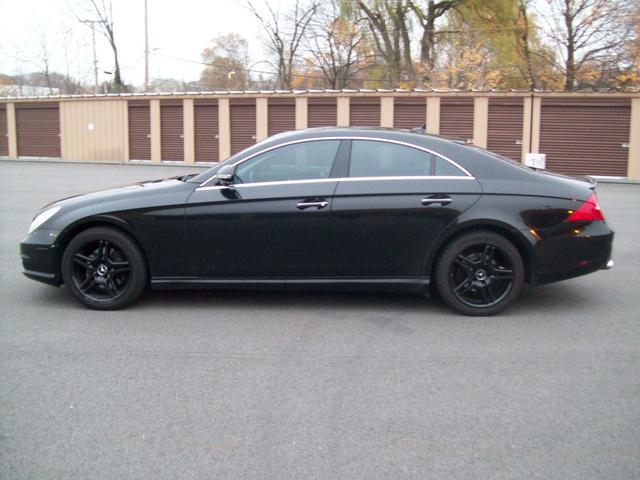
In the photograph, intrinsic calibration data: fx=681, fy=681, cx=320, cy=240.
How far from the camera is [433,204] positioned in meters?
5.74

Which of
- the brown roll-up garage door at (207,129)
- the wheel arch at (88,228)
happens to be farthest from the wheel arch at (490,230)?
the brown roll-up garage door at (207,129)

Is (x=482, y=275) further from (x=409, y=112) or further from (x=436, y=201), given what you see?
(x=409, y=112)

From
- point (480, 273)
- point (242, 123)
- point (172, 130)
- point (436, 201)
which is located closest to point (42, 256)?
point (436, 201)

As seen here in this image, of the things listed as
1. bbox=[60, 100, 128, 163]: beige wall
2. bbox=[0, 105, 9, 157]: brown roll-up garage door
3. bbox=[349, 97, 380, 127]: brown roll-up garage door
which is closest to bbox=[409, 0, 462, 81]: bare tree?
bbox=[349, 97, 380, 127]: brown roll-up garage door

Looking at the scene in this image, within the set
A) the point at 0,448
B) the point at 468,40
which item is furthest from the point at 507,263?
the point at 468,40

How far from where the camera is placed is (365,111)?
26.0 m

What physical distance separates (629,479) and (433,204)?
2.94m

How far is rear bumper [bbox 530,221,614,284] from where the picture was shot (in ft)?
19.0

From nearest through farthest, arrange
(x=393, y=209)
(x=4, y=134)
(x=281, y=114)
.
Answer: (x=393, y=209) < (x=281, y=114) < (x=4, y=134)

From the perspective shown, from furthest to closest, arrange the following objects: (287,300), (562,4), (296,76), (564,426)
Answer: (296,76) → (562,4) → (287,300) → (564,426)

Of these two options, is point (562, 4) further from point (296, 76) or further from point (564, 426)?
point (564, 426)

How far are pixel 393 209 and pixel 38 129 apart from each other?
3160cm

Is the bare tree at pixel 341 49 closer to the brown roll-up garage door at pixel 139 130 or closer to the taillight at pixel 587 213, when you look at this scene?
the brown roll-up garage door at pixel 139 130

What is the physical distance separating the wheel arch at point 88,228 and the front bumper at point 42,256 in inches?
1.0
